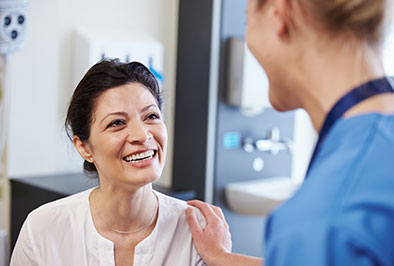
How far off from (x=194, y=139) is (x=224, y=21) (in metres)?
0.69

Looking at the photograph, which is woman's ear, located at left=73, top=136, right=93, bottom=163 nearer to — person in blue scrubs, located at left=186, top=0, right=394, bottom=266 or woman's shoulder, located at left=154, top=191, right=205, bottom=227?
woman's shoulder, located at left=154, top=191, right=205, bottom=227

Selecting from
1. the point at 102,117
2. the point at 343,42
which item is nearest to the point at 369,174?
the point at 343,42

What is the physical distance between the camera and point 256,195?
116 inches

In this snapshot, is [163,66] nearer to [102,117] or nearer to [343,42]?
[102,117]

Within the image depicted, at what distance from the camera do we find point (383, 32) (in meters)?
0.74

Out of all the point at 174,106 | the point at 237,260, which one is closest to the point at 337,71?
the point at 237,260

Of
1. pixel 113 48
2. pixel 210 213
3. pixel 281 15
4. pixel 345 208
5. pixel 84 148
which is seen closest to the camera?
pixel 345 208

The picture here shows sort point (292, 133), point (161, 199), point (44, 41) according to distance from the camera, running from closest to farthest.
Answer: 1. point (161, 199)
2. point (44, 41)
3. point (292, 133)

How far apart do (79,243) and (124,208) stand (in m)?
0.16

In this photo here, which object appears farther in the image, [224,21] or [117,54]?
[224,21]

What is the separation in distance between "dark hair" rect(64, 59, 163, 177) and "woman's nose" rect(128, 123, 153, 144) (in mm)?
139

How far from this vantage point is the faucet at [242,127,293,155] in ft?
10.5

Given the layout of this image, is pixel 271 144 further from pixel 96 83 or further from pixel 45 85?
pixel 96 83

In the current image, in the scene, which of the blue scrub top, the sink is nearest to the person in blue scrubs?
the blue scrub top
